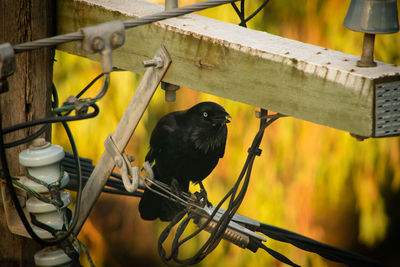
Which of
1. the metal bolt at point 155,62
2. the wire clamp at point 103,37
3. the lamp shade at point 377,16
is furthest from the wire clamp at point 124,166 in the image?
Result: the lamp shade at point 377,16

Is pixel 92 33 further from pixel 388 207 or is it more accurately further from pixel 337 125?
pixel 388 207

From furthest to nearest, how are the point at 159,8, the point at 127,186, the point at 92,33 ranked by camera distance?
1. the point at 159,8
2. the point at 127,186
3. the point at 92,33

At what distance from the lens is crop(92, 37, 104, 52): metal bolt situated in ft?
5.31

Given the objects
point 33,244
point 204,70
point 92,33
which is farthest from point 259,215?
point 92,33

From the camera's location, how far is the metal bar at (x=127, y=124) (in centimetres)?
214

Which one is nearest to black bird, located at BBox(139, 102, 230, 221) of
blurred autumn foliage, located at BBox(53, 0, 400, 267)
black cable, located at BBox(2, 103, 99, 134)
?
blurred autumn foliage, located at BBox(53, 0, 400, 267)

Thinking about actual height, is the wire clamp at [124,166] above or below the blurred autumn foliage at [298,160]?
above

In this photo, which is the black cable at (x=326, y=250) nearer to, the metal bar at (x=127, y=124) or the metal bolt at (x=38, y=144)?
the metal bar at (x=127, y=124)

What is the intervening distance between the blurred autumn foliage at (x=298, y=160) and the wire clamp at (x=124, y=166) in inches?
81.3

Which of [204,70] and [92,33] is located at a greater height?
[92,33]

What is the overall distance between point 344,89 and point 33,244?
1.43m

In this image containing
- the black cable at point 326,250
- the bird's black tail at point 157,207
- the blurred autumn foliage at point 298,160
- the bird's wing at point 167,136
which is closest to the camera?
the black cable at point 326,250

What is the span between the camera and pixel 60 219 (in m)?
2.28

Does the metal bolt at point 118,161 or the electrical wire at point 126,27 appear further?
the metal bolt at point 118,161
